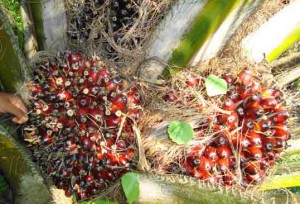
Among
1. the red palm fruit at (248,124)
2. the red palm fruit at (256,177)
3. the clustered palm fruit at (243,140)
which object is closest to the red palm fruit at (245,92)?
the clustered palm fruit at (243,140)

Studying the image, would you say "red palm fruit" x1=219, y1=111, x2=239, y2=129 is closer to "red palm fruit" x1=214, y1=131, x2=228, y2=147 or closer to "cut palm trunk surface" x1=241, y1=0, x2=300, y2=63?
"red palm fruit" x1=214, y1=131, x2=228, y2=147

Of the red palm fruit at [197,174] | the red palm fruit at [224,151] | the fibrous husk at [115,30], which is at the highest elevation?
the fibrous husk at [115,30]

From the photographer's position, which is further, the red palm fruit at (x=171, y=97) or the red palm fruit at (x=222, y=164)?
the red palm fruit at (x=171, y=97)

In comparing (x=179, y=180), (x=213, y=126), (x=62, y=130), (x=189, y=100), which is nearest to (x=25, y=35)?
(x=62, y=130)

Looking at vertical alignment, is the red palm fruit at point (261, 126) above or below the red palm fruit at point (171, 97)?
below

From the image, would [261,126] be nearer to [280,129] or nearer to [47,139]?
[280,129]

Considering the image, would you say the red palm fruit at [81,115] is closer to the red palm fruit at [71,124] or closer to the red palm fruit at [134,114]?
the red palm fruit at [71,124]

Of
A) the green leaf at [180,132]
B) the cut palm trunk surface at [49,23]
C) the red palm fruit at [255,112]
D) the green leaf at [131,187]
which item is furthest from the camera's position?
the cut palm trunk surface at [49,23]
